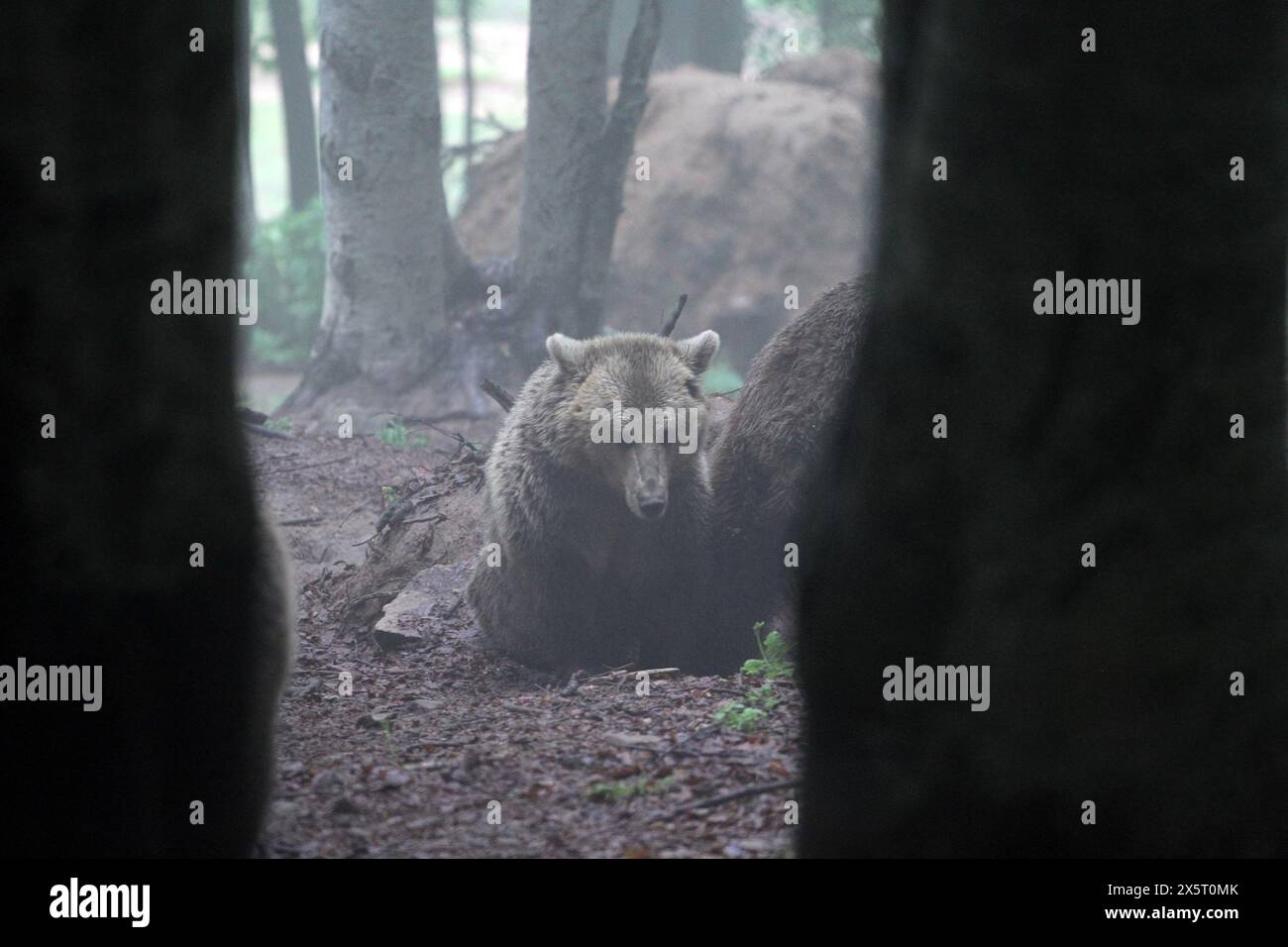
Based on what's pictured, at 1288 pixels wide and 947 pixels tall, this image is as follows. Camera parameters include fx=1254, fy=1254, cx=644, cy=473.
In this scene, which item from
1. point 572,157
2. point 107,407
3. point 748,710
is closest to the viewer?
point 107,407

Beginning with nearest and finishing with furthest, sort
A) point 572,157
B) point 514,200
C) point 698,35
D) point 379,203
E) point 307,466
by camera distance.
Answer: point 307,466 → point 379,203 → point 572,157 → point 514,200 → point 698,35

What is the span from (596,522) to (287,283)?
453 inches

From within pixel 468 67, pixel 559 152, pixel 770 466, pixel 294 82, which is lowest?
pixel 770 466

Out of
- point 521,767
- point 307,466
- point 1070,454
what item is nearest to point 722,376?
point 307,466

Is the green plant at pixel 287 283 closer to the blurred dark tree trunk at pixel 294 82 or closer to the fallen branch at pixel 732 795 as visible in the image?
the blurred dark tree trunk at pixel 294 82

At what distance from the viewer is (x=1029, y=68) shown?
337 cm

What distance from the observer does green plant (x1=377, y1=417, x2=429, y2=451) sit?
9.77 meters

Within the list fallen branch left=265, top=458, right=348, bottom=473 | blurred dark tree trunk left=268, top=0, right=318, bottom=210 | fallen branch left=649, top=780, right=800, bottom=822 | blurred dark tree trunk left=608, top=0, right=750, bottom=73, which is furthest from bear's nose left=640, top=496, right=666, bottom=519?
blurred dark tree trunk left=608, top=0, right=750, bottom=73

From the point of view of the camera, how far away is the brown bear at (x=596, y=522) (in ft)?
20.5

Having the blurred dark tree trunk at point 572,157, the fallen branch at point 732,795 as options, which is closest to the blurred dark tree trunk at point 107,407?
the fallen branch at point 732,795

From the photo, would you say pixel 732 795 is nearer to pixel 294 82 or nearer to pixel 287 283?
pixel 287 283

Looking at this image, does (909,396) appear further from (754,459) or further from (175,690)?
(754,459)

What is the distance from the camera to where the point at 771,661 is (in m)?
5.55

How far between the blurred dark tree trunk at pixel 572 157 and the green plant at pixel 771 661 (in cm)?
609
